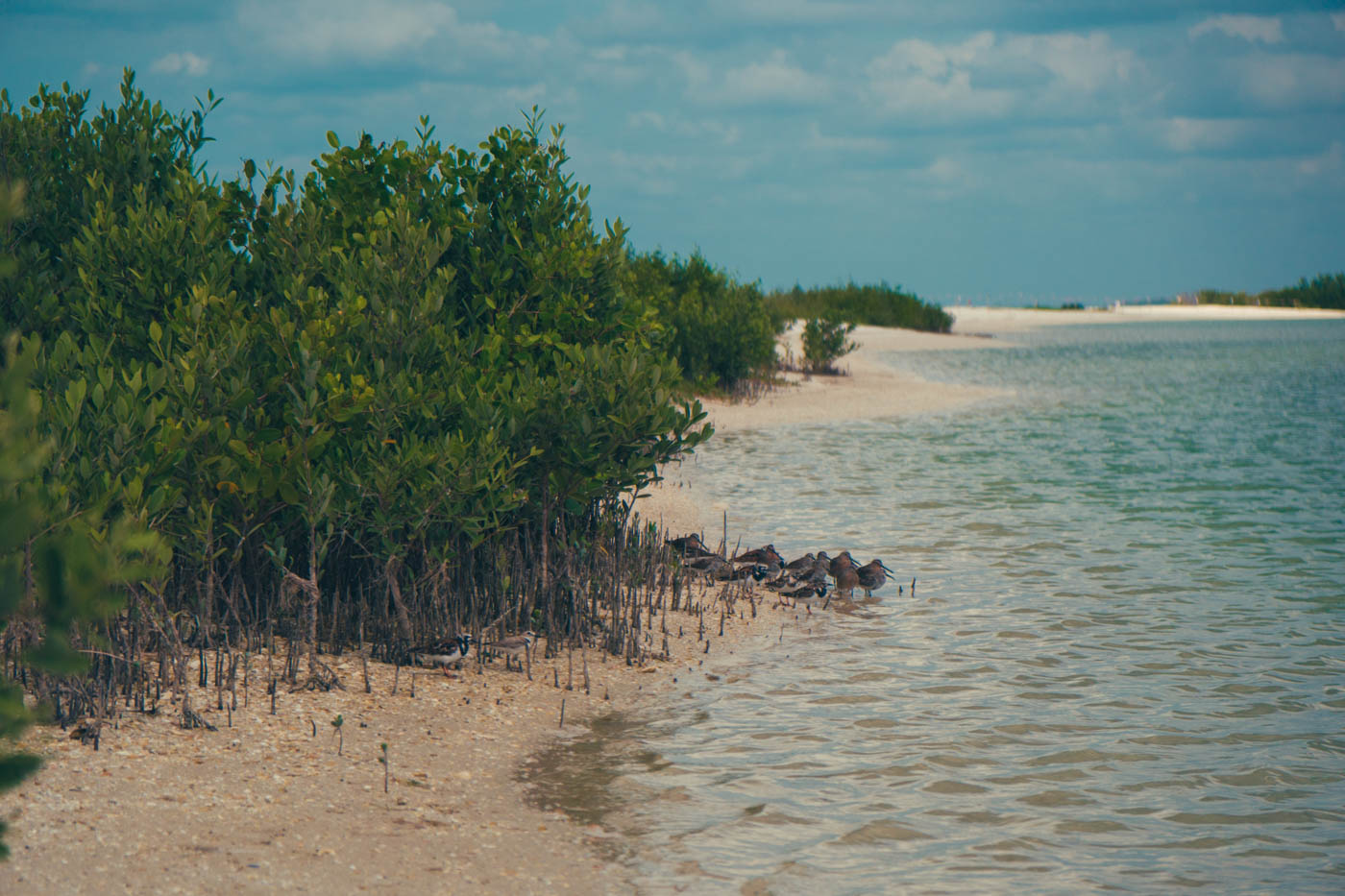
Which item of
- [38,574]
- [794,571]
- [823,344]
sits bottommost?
[794,571]

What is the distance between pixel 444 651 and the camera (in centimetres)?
666

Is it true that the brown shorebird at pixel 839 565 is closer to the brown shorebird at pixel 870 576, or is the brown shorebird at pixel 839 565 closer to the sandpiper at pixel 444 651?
the brown shorebird at pixel 870 576

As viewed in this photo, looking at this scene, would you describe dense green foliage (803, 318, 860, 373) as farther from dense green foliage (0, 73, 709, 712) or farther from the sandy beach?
the sandy beach

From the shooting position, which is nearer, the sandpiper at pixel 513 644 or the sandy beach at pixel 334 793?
the sandy beach at pixel 334 793

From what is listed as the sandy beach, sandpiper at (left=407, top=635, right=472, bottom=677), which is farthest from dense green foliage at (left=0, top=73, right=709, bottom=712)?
the sandy beach

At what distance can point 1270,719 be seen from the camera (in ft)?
21.1

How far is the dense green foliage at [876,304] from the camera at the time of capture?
45.6 metres

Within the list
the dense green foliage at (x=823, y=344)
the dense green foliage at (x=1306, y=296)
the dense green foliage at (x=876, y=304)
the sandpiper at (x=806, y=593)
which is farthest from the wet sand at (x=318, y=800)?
the dense green foliage at (x=1306, y=296)

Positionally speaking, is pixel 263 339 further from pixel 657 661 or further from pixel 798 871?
pixel 798 871

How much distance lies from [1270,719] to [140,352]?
275 inches

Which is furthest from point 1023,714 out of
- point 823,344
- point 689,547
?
point 823,344

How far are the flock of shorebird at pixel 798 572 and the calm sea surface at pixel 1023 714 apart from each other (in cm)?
37

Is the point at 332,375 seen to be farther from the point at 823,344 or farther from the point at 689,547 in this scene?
the point at 823,344

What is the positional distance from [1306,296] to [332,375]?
3054 inches
